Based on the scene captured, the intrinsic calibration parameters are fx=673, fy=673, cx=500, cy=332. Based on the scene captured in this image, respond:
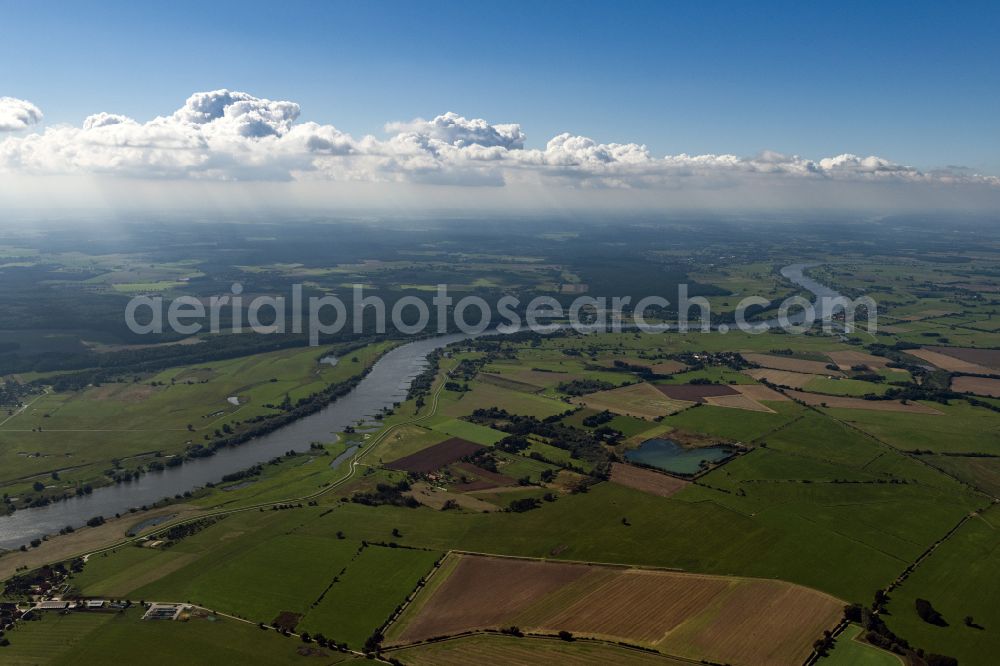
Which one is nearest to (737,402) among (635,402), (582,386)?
(635,402)

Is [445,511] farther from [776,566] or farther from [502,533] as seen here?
[776,566]

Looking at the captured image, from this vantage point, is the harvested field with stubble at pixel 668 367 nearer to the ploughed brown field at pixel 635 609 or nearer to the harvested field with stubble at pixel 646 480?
the harvested field with stubble at pixel 646 480

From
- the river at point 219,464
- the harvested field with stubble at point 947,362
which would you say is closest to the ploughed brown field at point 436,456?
the river at point 219,464

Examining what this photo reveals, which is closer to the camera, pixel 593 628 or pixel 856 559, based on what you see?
pixel 593 628

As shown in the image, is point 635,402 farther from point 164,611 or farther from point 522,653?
point 164,611

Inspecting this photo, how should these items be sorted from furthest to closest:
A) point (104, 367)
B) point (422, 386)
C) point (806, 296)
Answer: point (806, 296), point (104, 367), point (422, 386)

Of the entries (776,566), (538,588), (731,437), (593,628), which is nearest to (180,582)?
(538,588)
